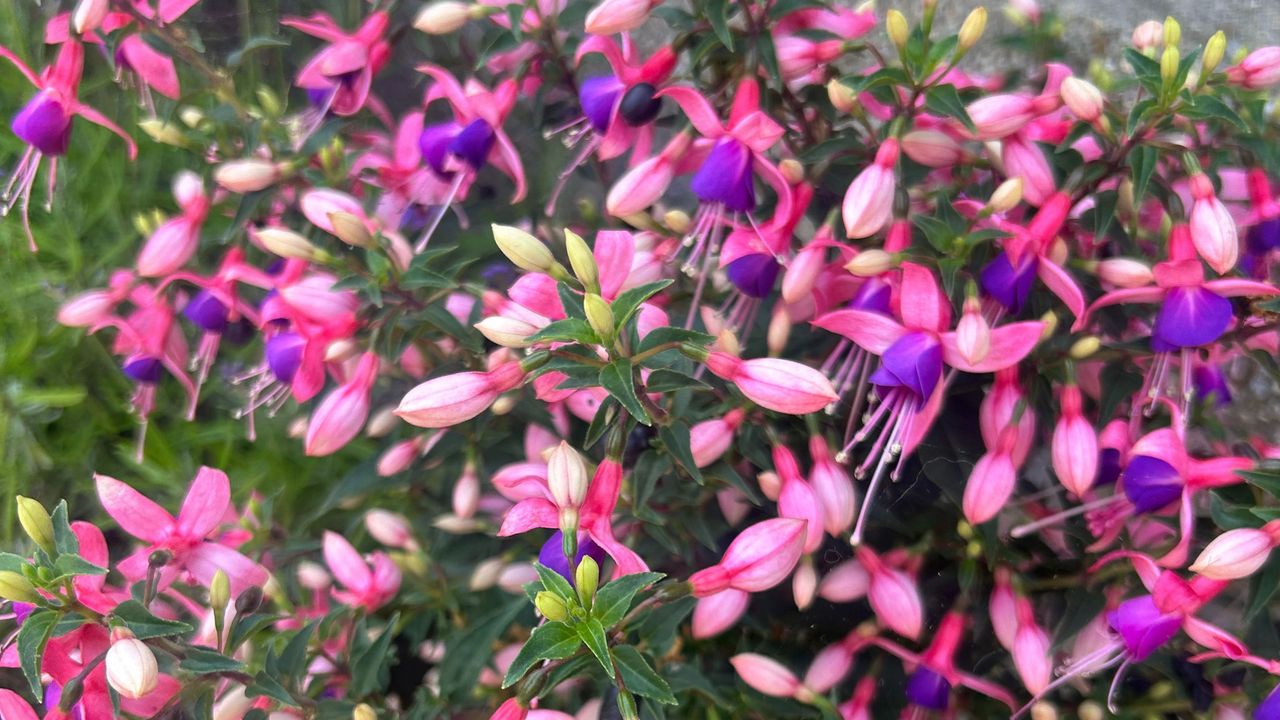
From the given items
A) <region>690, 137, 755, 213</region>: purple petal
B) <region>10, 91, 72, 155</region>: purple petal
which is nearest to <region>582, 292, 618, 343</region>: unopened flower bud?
<region>690, 137, 755, 213</region>: purple petal

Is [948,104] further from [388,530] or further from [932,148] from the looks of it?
[388,530]

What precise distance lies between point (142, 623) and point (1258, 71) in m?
0.97

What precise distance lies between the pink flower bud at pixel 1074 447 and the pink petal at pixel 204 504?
2.23 ft

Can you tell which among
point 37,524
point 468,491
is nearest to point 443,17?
point 468,491

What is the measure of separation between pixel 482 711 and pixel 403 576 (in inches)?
7.0

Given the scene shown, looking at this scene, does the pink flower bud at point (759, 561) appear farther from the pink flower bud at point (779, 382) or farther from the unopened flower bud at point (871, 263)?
the unopened flower bud at point (871, 263)

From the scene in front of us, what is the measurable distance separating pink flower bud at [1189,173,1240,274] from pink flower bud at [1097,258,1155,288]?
42 millimetres

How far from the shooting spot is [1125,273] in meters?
0.75

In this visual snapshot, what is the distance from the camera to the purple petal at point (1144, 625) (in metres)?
0.67

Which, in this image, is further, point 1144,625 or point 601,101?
point 601,101

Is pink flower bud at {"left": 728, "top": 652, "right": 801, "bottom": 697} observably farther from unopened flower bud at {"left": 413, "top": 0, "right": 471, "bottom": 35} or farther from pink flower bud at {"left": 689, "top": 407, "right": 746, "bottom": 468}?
unopened flower bud at {"left": 413, "top": 0, "right": 471, "bottom": 35}

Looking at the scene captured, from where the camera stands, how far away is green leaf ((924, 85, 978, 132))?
0.73 metres

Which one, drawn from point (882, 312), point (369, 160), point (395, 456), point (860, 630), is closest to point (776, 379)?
point (882, 312)

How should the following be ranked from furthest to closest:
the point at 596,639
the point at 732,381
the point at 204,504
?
1. the point at 204,504
2. the point at 732,381
3. the point at 596,639
